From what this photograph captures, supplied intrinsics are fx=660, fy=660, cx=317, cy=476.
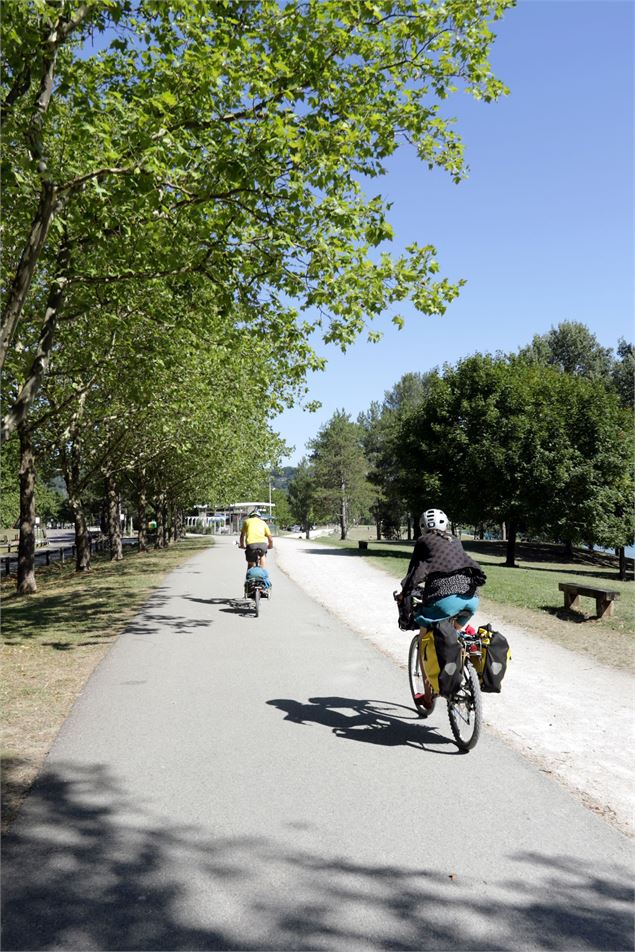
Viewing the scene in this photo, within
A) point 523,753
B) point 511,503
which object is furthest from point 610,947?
point 511,503

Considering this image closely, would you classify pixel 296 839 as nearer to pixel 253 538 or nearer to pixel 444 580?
pixel 444 580

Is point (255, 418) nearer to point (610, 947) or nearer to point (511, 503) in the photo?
point (511, 503)

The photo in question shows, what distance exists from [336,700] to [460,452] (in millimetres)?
23808

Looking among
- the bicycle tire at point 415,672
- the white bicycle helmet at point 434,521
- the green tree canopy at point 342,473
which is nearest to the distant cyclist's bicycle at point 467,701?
the bicycle tire at point 415,672

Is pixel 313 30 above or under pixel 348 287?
above

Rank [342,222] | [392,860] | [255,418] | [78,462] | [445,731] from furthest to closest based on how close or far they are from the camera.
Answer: [255,418]
[78,462]
[342,222]
[445,731]
[392,860]

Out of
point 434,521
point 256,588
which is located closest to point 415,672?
point 434,521

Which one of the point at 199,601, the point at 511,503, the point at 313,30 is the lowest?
the point at 199,601

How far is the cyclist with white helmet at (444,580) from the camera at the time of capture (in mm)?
5387

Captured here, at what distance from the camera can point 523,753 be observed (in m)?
5.05

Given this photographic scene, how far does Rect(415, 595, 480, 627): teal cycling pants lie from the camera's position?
17.6 ft

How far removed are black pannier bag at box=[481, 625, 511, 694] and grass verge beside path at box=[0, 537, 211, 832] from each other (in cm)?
336

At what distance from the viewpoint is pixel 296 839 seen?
3613 millimetres

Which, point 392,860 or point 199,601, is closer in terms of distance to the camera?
point 392,860
